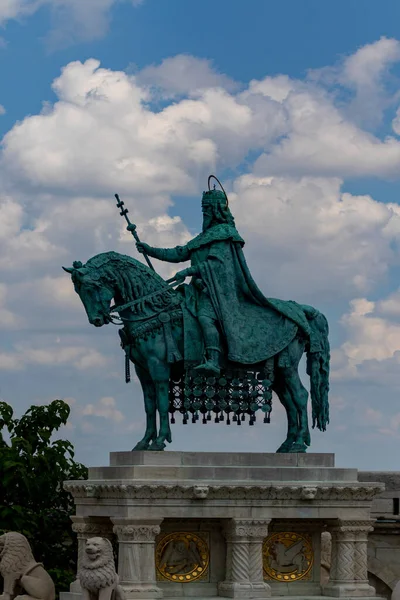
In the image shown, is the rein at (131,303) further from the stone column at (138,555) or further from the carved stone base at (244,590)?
the carved stone base at (244,590)

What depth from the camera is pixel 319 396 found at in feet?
98.9

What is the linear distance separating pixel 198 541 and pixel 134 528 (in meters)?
1.53

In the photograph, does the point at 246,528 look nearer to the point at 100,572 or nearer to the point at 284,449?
the point at 284,449

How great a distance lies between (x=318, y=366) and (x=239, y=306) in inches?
68.8

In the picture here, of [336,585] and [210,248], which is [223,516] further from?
[210,248]

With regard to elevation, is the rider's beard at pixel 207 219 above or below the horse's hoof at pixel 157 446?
above

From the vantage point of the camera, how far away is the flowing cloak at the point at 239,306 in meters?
29.3

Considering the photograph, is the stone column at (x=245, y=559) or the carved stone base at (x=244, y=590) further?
the stone column at (x=245, y=559)

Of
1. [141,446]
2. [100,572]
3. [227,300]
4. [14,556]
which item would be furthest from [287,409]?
[100,572]

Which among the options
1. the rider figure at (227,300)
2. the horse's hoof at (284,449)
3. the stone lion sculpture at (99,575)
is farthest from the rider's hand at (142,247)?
the stone lion sculpture at (99,575)

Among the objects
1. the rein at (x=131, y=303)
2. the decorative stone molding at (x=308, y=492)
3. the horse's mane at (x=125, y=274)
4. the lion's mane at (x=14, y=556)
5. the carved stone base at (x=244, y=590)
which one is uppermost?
the horse's mane at (x=125, y=274)

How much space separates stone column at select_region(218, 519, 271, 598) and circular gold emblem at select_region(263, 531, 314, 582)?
68 cm

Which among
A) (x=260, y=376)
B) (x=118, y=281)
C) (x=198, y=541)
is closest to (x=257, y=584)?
(x=198, y=541)

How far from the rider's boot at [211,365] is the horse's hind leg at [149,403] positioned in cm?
98
